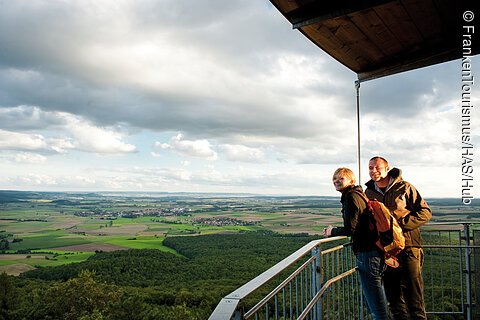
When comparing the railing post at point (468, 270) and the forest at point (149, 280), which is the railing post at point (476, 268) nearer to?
the railing post at point (468, 270)

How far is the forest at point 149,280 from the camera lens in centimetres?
3309

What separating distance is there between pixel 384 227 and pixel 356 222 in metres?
→ 0.24

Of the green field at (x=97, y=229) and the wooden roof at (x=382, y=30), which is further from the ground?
the wooden roof at (x=382, y=30)

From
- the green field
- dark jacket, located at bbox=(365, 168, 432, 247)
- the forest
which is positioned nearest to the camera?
dark jacket, located at bbox=(365, 168, 432, 247)

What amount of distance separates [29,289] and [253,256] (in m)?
26.2

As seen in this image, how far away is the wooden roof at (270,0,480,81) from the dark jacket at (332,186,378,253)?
1097 mm

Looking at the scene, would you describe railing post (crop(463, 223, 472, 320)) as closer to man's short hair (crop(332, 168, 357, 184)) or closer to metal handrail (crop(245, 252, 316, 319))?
man's short hair (crop(332, 168, 357, 184))

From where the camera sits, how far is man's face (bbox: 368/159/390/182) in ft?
9.88

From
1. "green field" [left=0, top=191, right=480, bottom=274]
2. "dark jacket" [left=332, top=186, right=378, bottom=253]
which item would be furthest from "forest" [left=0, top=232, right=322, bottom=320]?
"dark jacket" [left=332, top=186, right=378, bottom=253]

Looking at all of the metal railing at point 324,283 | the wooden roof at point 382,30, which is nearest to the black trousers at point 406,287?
the metal railing at point 324,283

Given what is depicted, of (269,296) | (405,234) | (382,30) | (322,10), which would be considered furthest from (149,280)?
(269,296)

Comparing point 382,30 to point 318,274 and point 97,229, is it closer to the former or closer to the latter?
point 318,274

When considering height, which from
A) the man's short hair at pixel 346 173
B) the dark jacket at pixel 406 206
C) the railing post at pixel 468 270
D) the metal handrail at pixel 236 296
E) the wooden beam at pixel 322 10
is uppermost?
the wooden beam at pixel 322 10

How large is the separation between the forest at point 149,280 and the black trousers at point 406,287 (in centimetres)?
2265
